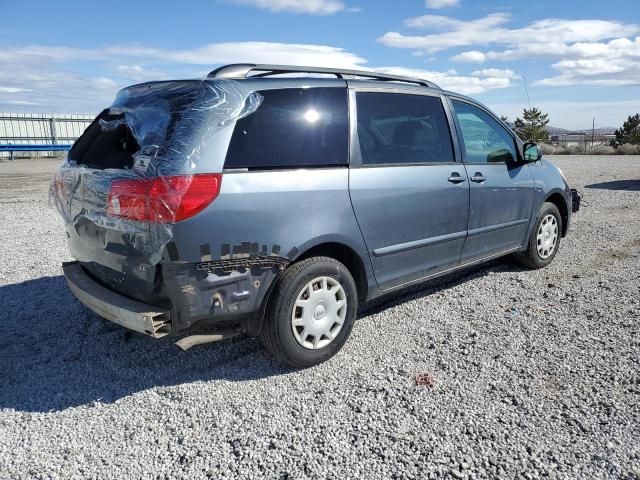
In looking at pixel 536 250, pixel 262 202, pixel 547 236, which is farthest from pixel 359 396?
pixel 547 236

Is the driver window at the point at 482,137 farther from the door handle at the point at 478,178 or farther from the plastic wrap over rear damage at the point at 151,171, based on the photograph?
the plastic wrap over rear damage at the point at 151,171

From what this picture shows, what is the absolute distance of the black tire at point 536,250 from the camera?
5406 mm

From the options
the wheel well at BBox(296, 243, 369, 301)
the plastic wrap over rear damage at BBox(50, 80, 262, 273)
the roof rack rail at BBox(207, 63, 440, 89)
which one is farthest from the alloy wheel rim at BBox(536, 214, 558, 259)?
the plastic wrap over rear damage at BBox(50, 80, 262, 273)

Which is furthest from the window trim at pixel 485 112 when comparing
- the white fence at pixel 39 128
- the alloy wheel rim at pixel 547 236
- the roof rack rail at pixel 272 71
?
the white fence at pixel 39 128

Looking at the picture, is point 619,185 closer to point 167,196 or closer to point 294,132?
point 294,132

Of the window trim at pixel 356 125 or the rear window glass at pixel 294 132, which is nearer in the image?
the rear window glass at pixel 294 132

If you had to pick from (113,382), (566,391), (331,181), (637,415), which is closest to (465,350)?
(566,391)

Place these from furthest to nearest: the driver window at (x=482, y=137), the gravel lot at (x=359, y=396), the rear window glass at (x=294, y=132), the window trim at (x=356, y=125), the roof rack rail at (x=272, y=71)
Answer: the driver window at (x=482, y=137)
the window trim at (x=356, y=125)
the roof rack rail at (x=272, y=71)
the rear window glass at (x=294, y=132)
the gravel lot at (x=359, y=396)

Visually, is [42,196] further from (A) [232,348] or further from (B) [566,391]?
(B) [566,391]

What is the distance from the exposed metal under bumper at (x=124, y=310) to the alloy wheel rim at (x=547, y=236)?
418 centimetres

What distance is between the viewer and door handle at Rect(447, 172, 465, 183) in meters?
4.17

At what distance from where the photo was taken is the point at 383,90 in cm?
385

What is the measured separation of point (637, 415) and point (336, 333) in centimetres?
180

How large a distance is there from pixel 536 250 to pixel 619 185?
945cm
